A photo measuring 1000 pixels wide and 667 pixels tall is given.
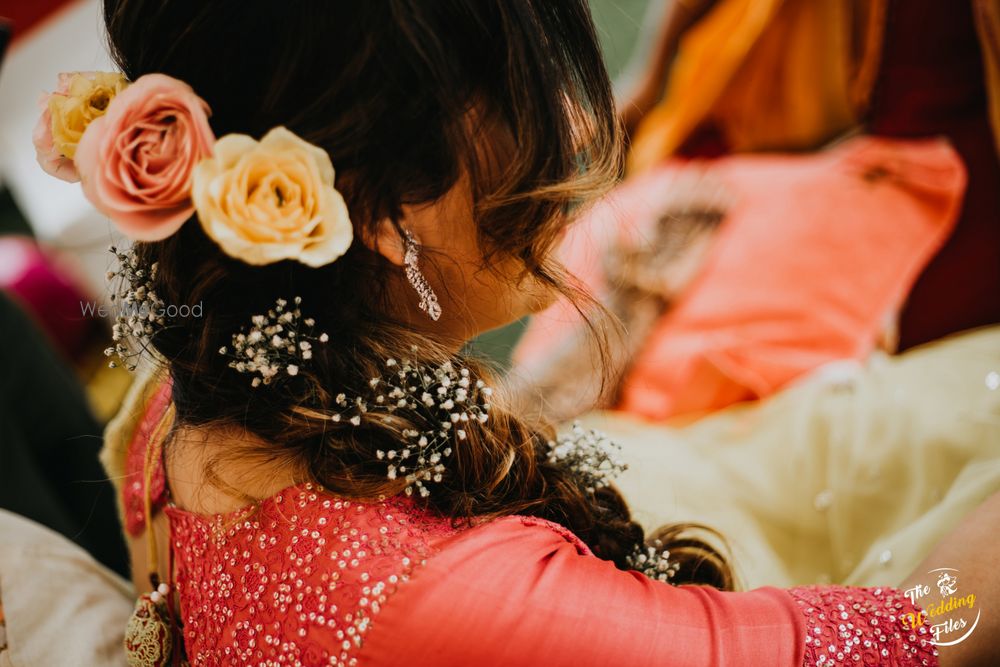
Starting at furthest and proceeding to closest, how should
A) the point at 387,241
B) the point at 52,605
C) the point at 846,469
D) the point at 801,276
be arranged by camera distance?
the point at 801,276, the point at 846,469, the point at 52,605, the point at 387,241

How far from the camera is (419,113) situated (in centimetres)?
60

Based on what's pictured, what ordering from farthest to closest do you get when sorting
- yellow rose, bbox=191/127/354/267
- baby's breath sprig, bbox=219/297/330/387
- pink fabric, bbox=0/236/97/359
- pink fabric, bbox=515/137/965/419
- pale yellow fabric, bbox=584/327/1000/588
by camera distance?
pink fabric, bbox=0/236/97/359
pink fabric, bbox=515/137/965/419
pale yellow fabric, bbox=584/327/1000/588
baby's breath sprig, bbox=219/297/330/387
yellow rose, bbox=191/127/354/267

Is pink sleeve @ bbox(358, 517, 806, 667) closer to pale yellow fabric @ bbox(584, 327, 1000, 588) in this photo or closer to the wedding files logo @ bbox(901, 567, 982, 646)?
the wedding files logo @ bbox(901, 567, 982, 646)

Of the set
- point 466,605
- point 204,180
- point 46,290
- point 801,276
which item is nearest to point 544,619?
point 466,605

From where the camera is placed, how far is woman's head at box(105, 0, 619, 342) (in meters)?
0.58

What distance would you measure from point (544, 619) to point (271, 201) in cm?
36

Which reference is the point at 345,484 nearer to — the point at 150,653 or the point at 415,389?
the point at 415,389

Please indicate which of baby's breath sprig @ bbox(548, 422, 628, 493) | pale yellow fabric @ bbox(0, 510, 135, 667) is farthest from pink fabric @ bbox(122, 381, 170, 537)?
baby's breath sprig @ bbox(548, 422, 628, 493)

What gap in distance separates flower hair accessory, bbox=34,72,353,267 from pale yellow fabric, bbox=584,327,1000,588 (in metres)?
0.66

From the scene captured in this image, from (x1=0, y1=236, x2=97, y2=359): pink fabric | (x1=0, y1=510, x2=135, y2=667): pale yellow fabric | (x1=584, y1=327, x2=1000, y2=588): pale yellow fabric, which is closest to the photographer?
(x1=0, y1=510, x2=135, y2=667): pale yellow fabric

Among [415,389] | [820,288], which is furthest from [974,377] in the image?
[415,389]

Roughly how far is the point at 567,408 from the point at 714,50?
2.97ft

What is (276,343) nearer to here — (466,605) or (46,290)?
(466,605)

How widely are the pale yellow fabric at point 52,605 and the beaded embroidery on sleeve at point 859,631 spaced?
2.17 feet
